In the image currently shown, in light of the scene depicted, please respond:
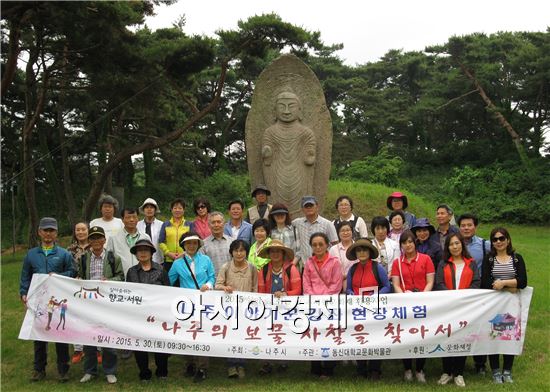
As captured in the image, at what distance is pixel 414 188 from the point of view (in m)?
25.2

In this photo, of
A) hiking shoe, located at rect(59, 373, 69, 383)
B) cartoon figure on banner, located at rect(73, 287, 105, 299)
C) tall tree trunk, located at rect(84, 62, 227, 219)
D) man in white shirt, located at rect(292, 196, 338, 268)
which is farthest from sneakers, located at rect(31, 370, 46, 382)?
tall tree trunk, located at rect(84, 62, 227, 219)

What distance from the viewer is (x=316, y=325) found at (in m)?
5.25

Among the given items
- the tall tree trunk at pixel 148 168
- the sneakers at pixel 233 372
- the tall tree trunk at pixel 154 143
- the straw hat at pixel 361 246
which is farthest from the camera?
the tall tree trunk at pixel 148 168

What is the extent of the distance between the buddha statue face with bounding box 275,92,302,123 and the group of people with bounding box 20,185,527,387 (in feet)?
10.8

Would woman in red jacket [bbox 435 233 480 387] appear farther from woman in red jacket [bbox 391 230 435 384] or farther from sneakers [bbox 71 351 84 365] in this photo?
sneakers [bbox 71 351 84 365]

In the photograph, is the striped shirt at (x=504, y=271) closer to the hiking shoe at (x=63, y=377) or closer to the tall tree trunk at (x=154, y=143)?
the hiking shoe at (x=63, y=377)

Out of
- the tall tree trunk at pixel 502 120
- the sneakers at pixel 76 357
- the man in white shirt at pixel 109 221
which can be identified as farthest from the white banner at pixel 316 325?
the tall tree trunk at pixel 502 120

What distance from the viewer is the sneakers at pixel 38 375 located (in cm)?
561

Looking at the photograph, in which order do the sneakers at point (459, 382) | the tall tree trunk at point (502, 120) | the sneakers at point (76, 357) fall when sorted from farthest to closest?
the tall tree trunk at point (502, 120) → the sneakers at point (76, 357) → the sneakers at point (459, 382)

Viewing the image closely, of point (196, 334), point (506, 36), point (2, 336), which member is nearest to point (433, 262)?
point (196, 334)

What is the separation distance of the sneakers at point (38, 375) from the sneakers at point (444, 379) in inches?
160

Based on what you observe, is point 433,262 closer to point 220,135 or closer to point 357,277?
point 357,277

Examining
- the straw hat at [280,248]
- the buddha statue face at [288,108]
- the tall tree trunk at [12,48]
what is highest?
the tall tree trunk at [12,48]

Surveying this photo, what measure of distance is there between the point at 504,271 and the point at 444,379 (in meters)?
1.21
